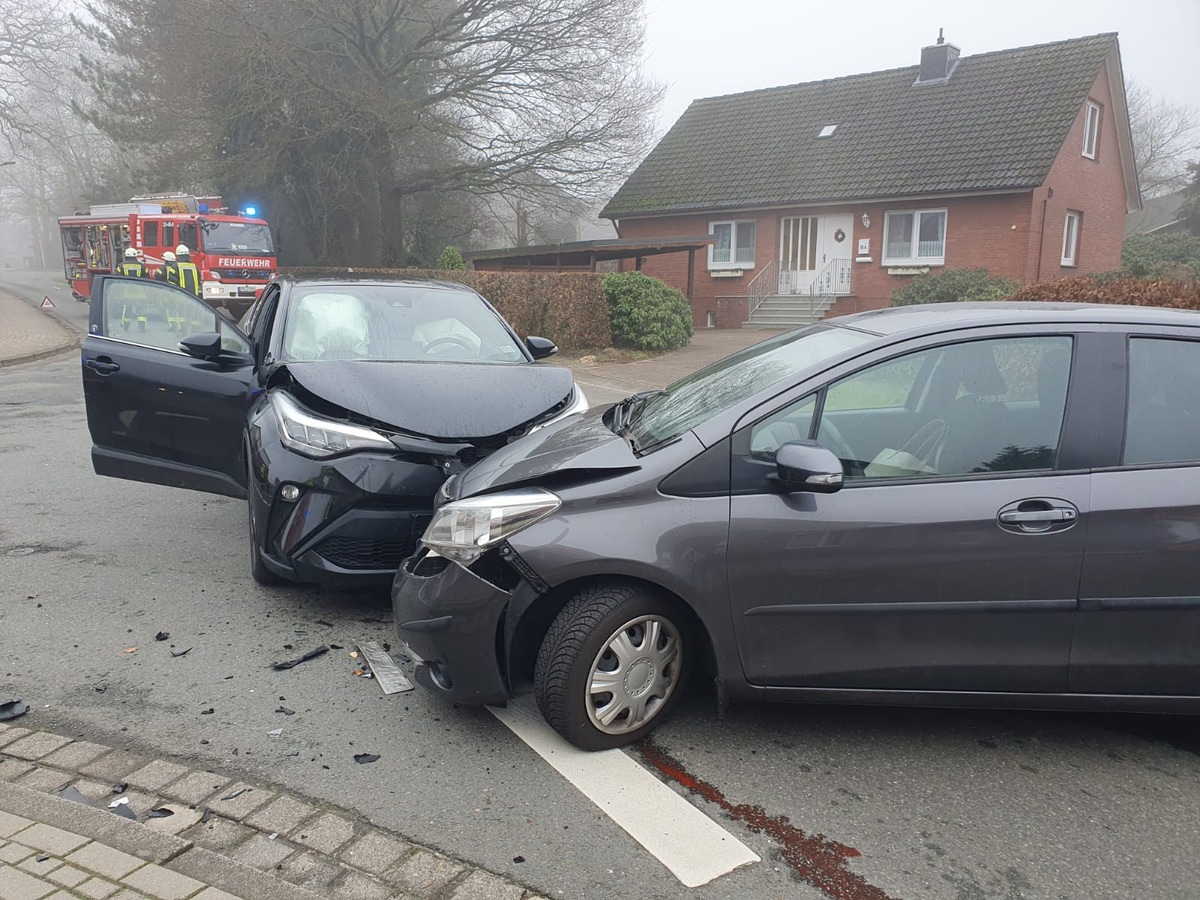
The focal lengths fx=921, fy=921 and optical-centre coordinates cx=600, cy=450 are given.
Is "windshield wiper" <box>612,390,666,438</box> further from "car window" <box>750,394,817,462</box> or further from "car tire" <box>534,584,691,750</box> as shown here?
"car tire" <box>534,584,691,750</box>

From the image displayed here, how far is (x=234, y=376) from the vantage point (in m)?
5.54

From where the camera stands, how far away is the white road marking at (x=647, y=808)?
2699mm

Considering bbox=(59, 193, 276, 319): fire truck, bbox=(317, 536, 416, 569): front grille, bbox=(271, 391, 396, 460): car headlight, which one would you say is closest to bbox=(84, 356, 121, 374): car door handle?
bbox=(271, 391, 396, 460): car headlight

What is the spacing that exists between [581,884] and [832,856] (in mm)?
755

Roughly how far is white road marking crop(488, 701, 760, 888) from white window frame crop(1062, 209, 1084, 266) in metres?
24.4

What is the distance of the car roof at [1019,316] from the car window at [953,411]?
3.8 inches

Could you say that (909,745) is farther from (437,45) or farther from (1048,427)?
(437,45)

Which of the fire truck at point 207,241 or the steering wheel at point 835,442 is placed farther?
the fire truck at point 207,241

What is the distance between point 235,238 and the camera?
22406mm

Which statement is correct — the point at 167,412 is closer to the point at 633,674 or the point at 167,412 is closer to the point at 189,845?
the point at 189,845

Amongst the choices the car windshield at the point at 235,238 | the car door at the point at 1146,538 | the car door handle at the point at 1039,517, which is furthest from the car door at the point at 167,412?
the car windshield at the point at 235,238

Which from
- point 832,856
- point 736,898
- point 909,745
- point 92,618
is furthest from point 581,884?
point 92,618

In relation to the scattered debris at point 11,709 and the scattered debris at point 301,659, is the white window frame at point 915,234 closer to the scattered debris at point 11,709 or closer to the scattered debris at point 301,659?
the scattered debris at point 301,659

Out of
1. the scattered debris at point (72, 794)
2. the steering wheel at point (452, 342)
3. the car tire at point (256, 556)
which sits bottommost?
the scattered debris at point (72, 794)
